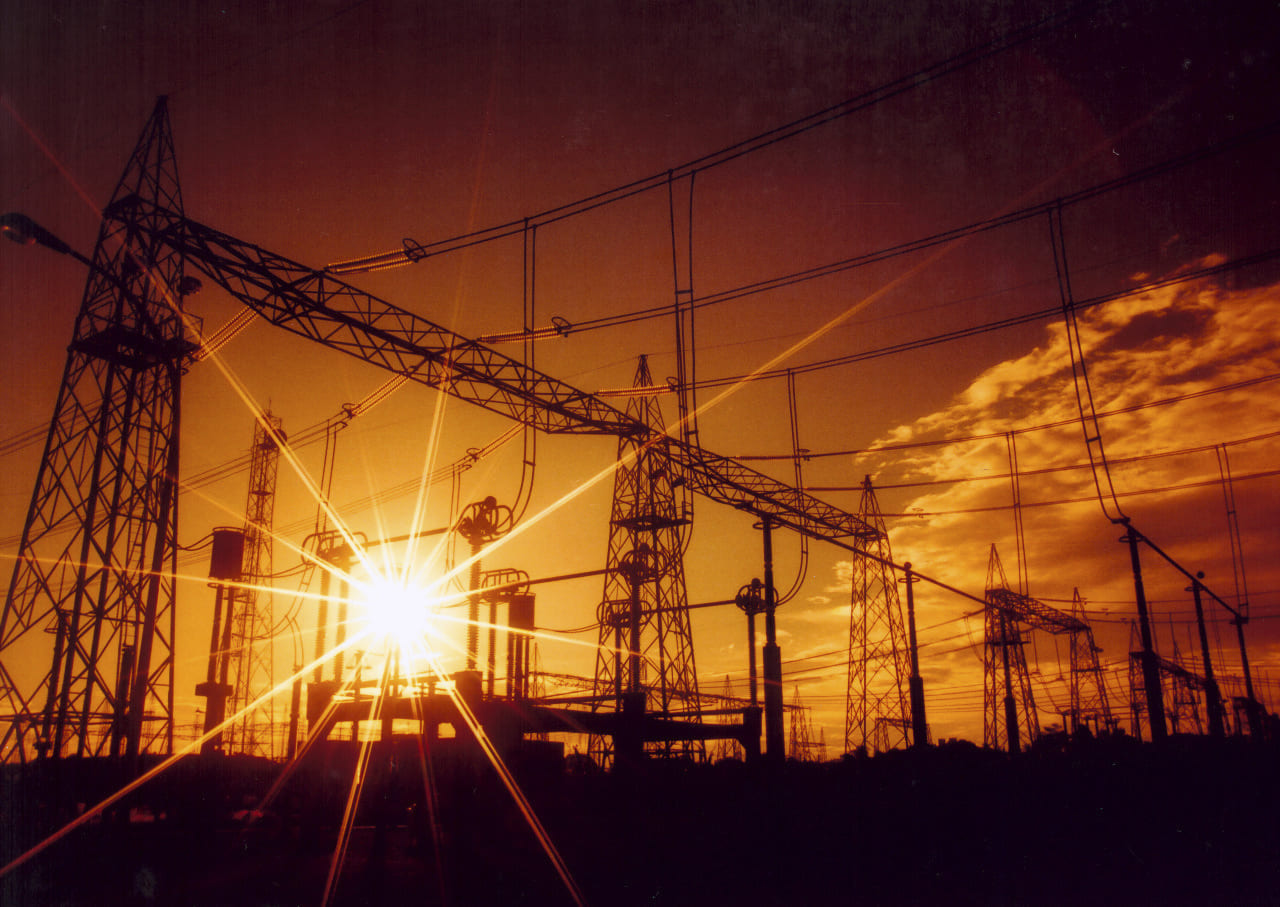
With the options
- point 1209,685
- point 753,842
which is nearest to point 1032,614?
point 1209,685

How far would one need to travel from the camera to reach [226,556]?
3153 centimetres

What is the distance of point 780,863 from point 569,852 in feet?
13.7

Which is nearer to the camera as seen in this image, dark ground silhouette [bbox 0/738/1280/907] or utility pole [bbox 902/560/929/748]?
dark ground silhouette [bbox 0/738/1280/907]

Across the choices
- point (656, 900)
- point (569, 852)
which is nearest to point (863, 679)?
point (569, 852)

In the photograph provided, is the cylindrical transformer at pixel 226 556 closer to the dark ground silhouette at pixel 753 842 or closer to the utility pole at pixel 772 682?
the dark ground silhouette at pixel 753 842

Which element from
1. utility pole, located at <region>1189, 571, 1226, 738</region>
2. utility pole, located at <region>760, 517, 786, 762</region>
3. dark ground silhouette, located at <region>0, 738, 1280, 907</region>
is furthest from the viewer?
utility pole, located at <region>1189, 571, 1226, 738</region>

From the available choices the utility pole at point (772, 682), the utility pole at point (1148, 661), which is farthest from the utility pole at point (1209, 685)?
the utility pole at point (772, 682)

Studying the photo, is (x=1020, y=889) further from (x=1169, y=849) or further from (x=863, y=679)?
(x=863, y=679)

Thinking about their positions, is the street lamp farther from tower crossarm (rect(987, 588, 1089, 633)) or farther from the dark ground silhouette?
tower crossarm (rect(987, 588, 1089, 633))

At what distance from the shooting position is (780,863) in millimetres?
13336

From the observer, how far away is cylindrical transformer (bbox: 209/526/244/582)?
31.2 m

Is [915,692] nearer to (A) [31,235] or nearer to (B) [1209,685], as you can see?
(B) [1209,685]

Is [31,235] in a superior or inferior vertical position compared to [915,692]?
superior

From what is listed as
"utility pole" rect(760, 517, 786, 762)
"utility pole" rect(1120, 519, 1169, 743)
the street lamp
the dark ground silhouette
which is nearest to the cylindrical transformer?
the dark ground silhouette
